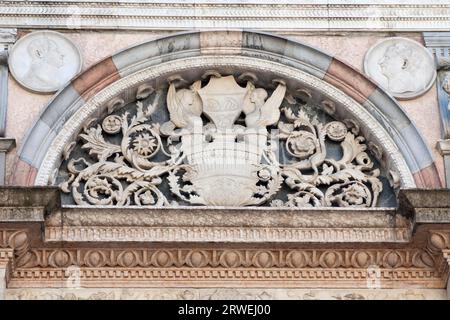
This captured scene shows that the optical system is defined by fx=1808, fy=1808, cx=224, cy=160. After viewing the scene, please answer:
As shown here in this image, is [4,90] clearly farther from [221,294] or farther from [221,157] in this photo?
[221,294]

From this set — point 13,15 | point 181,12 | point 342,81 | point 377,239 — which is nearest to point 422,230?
point 377,239

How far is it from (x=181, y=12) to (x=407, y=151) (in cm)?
244

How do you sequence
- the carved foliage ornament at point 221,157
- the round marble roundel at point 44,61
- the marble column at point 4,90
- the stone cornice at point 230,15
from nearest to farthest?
the marble column at point 4,90, the carved foliage ornament at point 221,157, the round marble roundel at point 44,61, the stone cornice at point 230,15

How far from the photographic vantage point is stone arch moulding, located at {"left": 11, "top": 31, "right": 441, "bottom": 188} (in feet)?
52.2

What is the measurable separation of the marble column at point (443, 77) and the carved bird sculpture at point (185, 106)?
2.16m

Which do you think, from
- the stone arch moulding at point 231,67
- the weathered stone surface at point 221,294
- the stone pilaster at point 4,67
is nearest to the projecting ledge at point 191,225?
the weathered stone surface at point 221,294

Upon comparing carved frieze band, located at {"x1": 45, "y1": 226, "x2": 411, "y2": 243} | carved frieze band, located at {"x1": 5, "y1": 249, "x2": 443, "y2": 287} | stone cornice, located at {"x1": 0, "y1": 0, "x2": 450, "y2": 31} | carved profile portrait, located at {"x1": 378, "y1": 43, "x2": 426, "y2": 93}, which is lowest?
carved frieze band, located at {"x1": 5, "y1": 249, "x2": 443, "y2": 287}

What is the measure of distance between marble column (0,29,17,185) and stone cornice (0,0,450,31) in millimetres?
114

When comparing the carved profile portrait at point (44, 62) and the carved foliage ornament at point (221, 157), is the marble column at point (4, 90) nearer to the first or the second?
the carved profile portrait at point (44, 62)

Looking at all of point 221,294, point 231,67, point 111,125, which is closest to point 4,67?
point 111,125

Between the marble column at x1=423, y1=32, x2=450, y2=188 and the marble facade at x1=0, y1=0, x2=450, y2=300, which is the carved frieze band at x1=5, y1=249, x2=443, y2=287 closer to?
the marble facade at x1=0, y1=0, x2=450, y2=300

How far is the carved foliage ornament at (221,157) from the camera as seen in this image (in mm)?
15859

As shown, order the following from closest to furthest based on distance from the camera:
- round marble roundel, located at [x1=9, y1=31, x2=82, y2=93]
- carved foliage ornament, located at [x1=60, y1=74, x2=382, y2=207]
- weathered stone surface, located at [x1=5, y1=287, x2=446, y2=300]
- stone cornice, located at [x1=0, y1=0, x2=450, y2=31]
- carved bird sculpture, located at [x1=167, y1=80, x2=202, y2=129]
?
weathered stone surface, located at [x1=5, y1=287, x2=446, y2=300]
carved foliage ornament, located at [x1=60, y1=74, x2=382, y2=207]
round marble roundel, located at [x1=9, y1=31, x2=82, y2=93]
carved bird sculpture, located at [x1=167, y1=80, x2=202, y2=129]
stone cornice, located at [x1=0, y1=0, x2=450, y2=31]

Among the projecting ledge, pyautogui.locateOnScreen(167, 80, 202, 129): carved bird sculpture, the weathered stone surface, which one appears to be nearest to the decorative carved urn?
pyautogui.locateOnScreen(167, 80, 202, 129): carved bird sculpture
